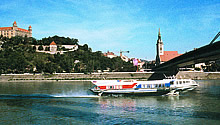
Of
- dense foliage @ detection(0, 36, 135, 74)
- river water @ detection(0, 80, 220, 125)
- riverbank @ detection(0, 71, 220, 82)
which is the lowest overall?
river water @ detection(0, 80, 220, 125)

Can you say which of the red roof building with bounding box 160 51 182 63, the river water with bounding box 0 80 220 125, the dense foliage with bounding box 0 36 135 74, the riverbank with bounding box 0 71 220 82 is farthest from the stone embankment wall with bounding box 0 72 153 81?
the river water with bounding box 0 80 220 125

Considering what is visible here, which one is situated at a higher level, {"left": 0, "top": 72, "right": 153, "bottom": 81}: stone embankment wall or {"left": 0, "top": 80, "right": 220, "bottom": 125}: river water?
{"left": 0, "top": 72, "right": 153, "bottom": 81}: stone embankment wall

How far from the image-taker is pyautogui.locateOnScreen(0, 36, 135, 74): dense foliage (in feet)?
333

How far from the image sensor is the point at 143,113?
26.2 metres

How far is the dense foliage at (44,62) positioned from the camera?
10150cm

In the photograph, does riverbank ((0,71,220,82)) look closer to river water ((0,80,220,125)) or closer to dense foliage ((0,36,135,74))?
dense foliage ((0,36,135,74))

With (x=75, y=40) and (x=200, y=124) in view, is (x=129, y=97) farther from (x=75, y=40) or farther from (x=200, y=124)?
(x=75, y=40)

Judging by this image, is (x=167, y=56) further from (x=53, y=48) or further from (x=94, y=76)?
(x=53, y=48)

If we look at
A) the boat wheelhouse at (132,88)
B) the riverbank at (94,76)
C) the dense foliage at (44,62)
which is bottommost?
the boat wheelhouse at (132,88)

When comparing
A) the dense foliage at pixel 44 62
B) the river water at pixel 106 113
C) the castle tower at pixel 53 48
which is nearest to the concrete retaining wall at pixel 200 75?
the dense foliage at pixel 44 62

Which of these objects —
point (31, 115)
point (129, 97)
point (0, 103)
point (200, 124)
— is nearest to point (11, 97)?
point (0, 103)

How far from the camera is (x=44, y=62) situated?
111312mm

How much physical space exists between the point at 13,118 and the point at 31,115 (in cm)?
196

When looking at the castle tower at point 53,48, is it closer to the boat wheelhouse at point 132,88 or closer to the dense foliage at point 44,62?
the dense foliage at point 44,62
